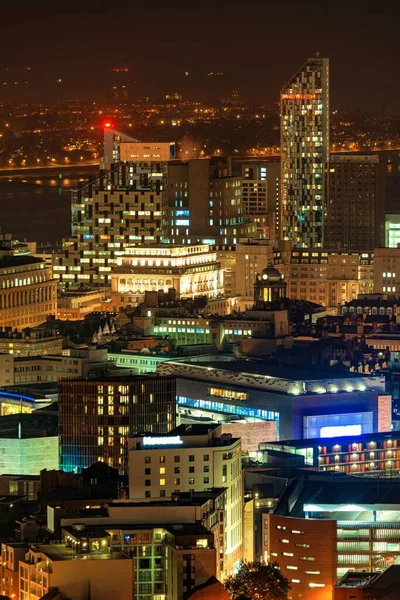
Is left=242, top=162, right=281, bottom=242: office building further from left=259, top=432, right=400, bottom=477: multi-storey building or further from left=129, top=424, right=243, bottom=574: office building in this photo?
left=129, top=424, right=243, bottom=574: office building

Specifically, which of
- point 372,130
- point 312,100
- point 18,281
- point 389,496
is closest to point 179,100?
point 372,130

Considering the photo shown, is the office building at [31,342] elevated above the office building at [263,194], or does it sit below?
below

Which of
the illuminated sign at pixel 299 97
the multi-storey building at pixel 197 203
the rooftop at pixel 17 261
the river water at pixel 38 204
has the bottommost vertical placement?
the river water at pixel 38 204

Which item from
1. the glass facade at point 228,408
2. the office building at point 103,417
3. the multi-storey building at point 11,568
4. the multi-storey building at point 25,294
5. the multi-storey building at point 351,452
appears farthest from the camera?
the multi-storey building at point 25,294

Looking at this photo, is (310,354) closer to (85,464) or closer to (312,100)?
(85,464)

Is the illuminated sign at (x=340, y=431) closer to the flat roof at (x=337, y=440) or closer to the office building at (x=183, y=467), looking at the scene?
the flat roof at (x=337, y=440)

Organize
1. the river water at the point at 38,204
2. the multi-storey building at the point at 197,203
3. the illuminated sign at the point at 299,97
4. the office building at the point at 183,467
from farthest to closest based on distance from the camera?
the river water at the point at 38,204 < the illuminated sign at the point at 299,97 < the multi-storey building at the point at 197,203 < the office building at the point at 183,467

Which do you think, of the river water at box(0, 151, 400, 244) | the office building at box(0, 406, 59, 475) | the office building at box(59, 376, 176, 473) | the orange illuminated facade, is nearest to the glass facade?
the office building at box(59, 376, 176, 473)

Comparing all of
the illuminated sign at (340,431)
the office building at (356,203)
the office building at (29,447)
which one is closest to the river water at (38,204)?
the office building at (356,203)
